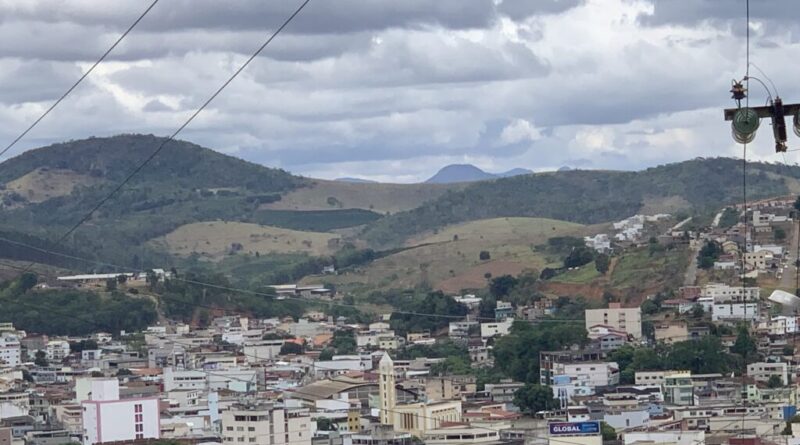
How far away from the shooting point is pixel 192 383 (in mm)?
96312

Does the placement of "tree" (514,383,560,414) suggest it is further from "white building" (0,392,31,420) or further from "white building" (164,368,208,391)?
"white building" (164,368,208,391)

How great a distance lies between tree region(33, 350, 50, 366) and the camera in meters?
107

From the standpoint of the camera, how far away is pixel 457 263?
502 ft

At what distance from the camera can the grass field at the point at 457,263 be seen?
143 metres

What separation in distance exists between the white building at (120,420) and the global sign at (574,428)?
15707mm

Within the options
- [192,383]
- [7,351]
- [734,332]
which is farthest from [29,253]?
[734,332]

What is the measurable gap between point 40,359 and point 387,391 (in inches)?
1427

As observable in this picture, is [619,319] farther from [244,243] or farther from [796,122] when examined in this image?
[244,243]

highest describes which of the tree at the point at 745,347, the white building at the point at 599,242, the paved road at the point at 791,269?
the white building at the point at 599,242

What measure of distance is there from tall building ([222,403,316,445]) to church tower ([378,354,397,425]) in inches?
208

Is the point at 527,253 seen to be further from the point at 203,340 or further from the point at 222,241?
the point at 222,241

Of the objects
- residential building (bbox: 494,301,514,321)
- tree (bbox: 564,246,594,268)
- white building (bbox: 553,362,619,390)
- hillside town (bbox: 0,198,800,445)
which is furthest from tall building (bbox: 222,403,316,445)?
tree (bbox: 564,246,594,268)

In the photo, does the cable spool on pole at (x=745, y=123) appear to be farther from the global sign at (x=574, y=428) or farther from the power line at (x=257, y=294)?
the power line at (x=257, y=294)

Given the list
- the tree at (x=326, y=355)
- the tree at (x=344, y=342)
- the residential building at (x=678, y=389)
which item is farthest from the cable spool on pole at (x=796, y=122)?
the tree at (x=344, y=342)
